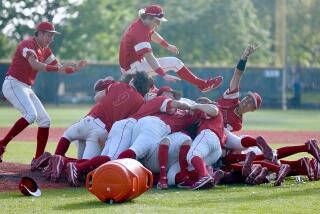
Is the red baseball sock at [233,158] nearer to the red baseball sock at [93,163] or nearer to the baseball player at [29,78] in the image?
the red baseball sock at [93,163]

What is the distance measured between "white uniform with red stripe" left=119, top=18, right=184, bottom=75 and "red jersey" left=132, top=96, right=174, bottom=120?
4.95 feet

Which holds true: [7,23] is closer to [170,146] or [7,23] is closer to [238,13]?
[238,13]

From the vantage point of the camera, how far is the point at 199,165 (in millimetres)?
9422

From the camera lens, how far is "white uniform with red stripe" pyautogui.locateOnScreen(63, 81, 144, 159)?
10586 millimetres

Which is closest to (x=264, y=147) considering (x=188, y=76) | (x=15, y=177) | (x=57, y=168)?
(x=57, y=168)

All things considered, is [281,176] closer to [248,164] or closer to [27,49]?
[248,164]

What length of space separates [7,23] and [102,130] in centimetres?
3713

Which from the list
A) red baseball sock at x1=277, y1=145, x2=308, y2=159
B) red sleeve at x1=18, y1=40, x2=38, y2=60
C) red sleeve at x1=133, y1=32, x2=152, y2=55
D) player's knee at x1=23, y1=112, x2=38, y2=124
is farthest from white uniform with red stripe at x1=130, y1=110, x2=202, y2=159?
red sleeve at x1=18, y1=40, x2=38, y2=60

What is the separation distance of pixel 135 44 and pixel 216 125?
2.26 meters

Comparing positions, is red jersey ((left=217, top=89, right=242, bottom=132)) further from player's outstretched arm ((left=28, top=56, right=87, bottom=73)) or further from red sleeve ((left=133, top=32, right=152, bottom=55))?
player's outstretched arm ((left=28, top=56, right=87, bottom=73))

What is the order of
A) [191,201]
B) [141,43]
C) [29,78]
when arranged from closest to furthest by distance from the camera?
[191,201]
[141,43]
[29,78]

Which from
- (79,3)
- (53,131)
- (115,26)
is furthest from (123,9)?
(53,131)

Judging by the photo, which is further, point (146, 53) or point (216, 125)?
point (146, 53)

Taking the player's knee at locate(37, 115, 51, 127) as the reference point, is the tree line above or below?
below
